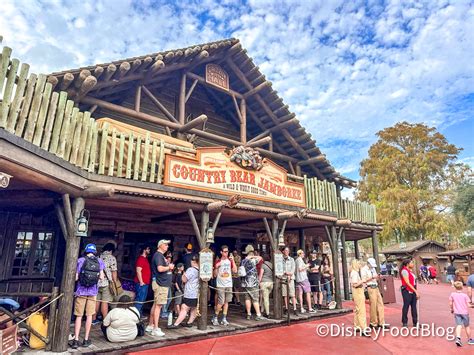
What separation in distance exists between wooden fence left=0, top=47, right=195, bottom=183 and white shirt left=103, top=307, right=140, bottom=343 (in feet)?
8.78

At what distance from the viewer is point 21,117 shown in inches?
183

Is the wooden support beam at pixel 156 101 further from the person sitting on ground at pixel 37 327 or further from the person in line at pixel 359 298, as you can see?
the person in line at pixel 359 298

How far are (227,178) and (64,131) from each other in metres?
4.10

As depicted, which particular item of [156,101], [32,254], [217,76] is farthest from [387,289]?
[32,254]

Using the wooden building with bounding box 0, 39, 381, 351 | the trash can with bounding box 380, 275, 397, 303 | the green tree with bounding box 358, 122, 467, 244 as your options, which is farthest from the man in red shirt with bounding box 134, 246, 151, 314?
the green tree with bounding box 358, 122, 467, 244

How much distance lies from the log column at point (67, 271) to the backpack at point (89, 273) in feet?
0.48

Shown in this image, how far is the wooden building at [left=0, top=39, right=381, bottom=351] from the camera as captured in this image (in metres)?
5.38

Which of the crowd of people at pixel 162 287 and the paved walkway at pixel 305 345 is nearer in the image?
the crowd of people at pixel 162 287

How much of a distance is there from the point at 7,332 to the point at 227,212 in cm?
514

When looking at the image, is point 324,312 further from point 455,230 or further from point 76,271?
point 455,230

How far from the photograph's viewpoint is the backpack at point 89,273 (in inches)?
234

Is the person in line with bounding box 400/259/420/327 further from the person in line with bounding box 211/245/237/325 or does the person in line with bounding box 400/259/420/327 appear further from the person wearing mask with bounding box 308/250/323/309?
the person in line with bounding box 211/245/237/325

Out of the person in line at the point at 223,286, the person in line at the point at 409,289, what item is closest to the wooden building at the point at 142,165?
the person in line at the point at 223,286

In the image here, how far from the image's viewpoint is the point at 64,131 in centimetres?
567
